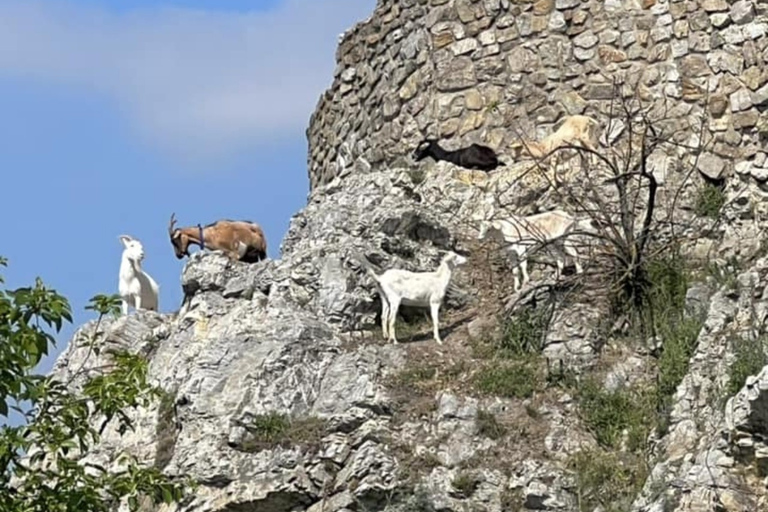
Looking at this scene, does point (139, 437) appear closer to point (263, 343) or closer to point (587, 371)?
point (263, 343)

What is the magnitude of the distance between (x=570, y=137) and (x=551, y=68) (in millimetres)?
1049

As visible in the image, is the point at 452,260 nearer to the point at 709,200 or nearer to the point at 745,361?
the point at 709,200

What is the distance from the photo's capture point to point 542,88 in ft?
74.6

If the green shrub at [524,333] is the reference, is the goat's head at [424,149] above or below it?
above

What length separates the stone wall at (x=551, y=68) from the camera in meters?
21.9

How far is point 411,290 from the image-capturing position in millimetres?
19328

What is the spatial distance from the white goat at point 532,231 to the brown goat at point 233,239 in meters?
3.30

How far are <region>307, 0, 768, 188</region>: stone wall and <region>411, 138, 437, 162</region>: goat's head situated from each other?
116 mm

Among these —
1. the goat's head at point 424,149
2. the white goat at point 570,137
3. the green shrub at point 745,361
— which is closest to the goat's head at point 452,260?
the white goat at point 570,137

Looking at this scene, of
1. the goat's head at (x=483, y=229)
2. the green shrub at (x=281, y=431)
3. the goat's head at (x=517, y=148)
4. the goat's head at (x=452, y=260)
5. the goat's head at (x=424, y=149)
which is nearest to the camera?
the green shrub at (x=281, y=431)

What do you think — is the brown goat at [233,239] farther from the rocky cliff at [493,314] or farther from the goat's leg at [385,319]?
the goat's leg at [385,319]

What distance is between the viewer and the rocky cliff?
55.6ft

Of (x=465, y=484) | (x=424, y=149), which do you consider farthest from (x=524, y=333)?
(x=424, y=149)

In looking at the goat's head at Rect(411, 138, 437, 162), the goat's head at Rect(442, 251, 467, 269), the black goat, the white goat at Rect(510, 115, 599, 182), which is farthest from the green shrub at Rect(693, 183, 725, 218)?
the goat's head at Rect(411, 138, 437, 162)
